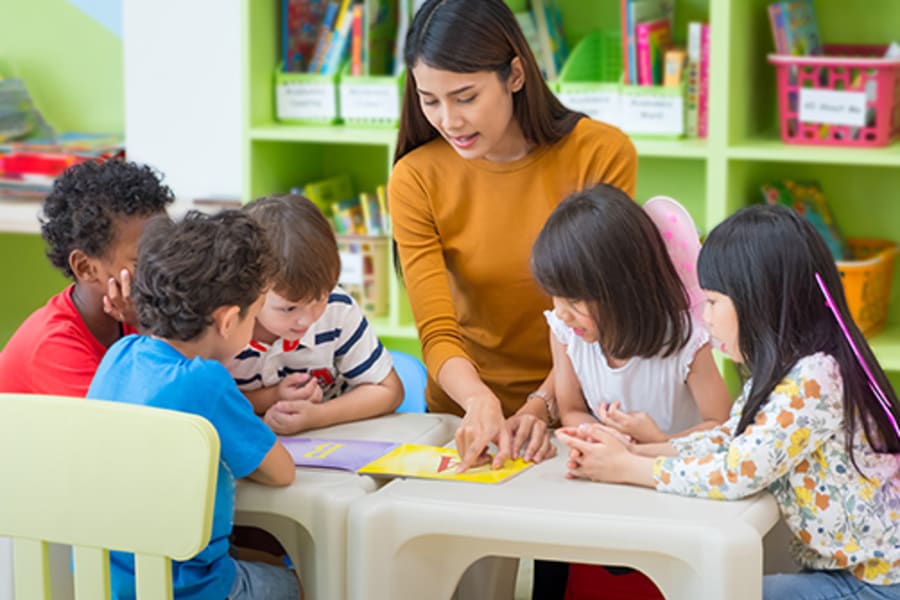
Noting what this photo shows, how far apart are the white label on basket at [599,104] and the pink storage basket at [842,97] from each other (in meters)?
0.34

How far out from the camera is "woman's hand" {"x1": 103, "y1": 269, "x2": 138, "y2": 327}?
163cm

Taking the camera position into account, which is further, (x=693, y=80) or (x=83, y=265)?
(x=693, y=80)

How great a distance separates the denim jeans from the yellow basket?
121cm

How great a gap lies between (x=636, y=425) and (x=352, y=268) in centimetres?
147

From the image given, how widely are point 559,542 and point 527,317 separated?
59 cm

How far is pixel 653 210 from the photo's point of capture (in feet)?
5.45

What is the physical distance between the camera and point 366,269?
2947 millimetres

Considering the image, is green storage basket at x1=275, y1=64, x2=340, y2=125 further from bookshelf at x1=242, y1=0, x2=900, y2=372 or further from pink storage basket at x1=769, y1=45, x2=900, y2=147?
pink storage basket at x1=769, y1=45, x2=900, y2=147

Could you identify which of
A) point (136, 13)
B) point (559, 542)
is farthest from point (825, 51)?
point (559, 542)

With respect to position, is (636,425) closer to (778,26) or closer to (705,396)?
(705,396)

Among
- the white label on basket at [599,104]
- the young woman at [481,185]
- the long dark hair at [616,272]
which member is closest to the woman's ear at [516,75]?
the young woman at [481,185]

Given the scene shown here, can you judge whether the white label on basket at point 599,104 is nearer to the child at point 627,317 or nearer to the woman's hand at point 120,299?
the child at point 627,317

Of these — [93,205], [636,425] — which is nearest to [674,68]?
[636,425]

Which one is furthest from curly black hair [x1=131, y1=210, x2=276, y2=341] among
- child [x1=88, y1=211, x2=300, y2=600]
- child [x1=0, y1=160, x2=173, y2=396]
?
child [x1=0, y1=160, x2=173, y2=396]
